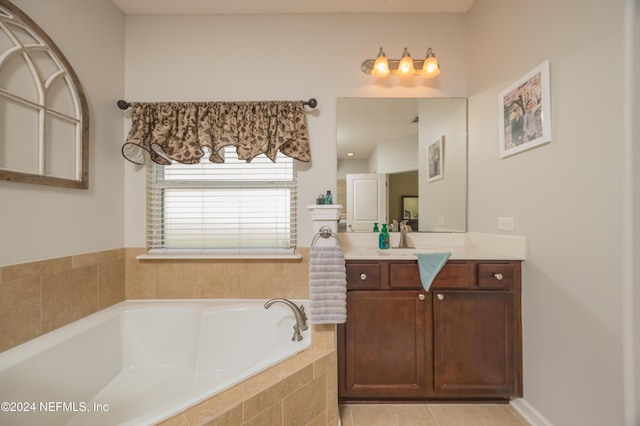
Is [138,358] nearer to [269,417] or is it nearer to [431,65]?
A: [269,417]

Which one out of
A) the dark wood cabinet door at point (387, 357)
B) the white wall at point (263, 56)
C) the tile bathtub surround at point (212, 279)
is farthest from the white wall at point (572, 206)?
the tile bathtub surround at point (212, 279)

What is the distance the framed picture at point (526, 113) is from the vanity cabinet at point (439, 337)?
72 centimetres

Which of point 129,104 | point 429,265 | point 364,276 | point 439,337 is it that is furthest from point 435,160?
point 129,104

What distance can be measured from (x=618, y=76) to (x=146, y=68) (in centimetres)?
281

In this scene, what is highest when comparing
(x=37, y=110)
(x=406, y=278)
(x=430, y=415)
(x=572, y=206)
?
(x=37, y=110)

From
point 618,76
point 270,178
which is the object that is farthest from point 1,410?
point 618,76

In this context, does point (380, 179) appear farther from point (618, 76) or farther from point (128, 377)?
point (128, 377)

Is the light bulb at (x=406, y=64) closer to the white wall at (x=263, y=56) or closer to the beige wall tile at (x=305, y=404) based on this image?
the white wall at (x=263, y=56)

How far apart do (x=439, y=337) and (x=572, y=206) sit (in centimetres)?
96

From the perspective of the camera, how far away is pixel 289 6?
1.92 meters

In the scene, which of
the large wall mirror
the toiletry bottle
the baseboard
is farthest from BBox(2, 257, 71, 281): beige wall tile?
the baseboard

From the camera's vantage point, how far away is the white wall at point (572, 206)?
1.01 metres

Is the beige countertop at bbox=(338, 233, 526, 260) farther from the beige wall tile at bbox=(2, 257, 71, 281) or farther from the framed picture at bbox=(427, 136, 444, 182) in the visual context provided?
the beige wall tile at bbox=(2, 257, 71, 281)

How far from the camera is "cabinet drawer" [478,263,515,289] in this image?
4.90 feet
